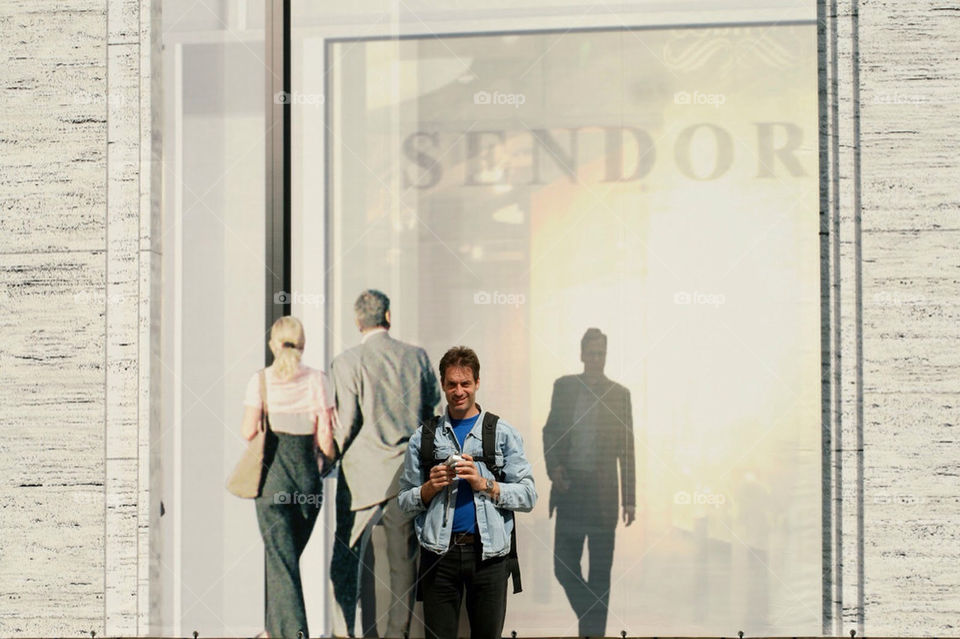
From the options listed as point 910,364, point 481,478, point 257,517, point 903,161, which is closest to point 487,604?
point 481,478

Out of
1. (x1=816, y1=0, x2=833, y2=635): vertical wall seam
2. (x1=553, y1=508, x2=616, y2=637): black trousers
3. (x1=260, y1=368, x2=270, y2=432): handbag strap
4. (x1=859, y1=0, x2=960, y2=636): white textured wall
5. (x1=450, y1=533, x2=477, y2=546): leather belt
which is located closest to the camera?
(x1=450, y1=533, x2=477, y2=546): leather belt

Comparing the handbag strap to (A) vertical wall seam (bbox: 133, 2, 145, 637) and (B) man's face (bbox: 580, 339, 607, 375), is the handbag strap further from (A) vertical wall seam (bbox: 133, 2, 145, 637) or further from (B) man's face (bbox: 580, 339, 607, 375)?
(B) man's face (bbox: 580, 339, 607, 375)

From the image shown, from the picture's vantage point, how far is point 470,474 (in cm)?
409

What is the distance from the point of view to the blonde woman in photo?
16.8 ft

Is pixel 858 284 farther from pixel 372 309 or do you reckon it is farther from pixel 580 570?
pixel 372 309

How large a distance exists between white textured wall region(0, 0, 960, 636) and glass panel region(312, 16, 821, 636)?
285 mm

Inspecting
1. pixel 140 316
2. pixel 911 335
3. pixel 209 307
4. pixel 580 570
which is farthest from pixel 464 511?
pixel 911 335

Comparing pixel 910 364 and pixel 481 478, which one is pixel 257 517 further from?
pixel 910 364

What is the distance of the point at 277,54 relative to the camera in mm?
5219

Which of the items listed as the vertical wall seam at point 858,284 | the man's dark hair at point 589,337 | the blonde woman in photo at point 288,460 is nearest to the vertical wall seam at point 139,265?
the blonde woman in photo at point 288,460

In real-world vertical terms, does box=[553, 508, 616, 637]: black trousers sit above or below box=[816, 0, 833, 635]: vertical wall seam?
below

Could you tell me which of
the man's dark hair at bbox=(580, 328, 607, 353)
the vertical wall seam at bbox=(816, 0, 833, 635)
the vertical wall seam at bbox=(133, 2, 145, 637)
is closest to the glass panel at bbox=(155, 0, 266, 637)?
the vertical wall seam at bbox=(133, 2, 145, 637)

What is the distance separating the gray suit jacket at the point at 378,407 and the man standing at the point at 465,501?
0.72 metres

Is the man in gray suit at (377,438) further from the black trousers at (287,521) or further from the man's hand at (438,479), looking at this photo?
the man's hand at (438,479)
